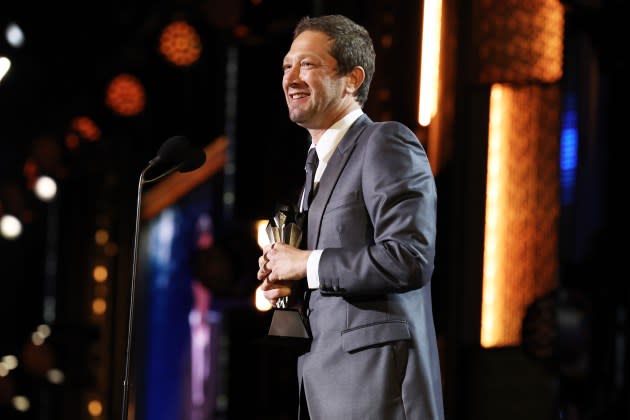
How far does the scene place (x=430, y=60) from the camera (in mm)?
3371

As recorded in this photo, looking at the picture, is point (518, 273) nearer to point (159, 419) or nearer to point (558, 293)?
point (558, 293)

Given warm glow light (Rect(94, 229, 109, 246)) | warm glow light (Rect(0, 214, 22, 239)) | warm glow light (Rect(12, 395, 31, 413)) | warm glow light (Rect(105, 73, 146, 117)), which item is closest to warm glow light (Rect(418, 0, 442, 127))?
warm glow light (Rect(105, 73, 146, 117))

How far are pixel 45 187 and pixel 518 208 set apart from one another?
11.6 ft

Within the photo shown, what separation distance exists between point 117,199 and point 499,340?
3232 millimetres

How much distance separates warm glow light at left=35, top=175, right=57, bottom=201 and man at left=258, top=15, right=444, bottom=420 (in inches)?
151

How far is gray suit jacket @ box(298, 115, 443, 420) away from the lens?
2109mm

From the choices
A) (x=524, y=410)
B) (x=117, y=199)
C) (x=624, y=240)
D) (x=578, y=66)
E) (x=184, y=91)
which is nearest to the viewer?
(x=624, y=240)

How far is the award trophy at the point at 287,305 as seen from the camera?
224 centimetres

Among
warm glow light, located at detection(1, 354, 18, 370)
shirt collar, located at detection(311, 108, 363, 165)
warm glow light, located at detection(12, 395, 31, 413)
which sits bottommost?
warm glow light, located at detection(12, 395, 31, 413)

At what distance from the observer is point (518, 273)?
3.19m

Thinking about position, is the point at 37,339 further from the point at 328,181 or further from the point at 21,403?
the point at 328,181

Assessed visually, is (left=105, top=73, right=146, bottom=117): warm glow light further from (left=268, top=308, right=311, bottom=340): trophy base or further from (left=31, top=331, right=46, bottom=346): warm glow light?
(left=268, top=308, right=311, bottom=340): trophy base

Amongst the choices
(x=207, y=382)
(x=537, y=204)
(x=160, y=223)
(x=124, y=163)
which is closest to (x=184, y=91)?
(x=124, y=163)

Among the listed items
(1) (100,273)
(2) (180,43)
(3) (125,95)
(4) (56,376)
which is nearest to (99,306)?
(1) (100,273)
